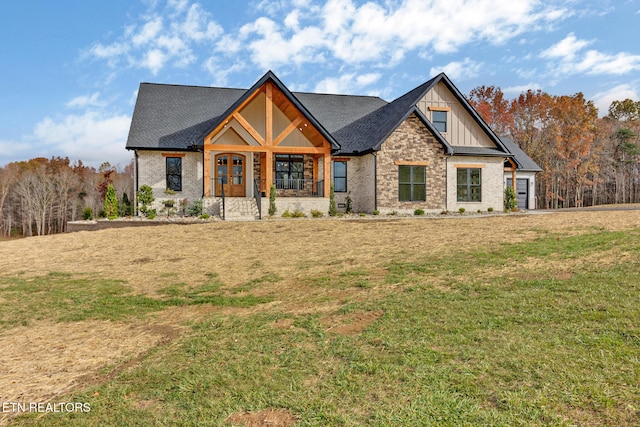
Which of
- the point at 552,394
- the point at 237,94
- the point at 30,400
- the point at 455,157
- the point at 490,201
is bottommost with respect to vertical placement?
the point at 30,400

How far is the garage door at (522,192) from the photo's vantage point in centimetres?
3081

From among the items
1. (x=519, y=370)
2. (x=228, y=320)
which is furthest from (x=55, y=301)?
(x=519, y=370)

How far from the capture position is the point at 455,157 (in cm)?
2220

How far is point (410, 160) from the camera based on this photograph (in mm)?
20844

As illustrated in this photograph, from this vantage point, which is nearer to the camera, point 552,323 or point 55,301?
point 552,323

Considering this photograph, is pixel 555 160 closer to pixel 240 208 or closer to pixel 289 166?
pixel 289 166

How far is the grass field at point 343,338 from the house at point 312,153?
35.1 ft

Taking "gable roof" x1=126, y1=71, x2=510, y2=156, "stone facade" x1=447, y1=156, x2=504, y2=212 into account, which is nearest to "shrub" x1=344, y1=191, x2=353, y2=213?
"gable roof" x1=126, y1=71, x2=510, y2=156

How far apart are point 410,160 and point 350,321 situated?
16.8 meters

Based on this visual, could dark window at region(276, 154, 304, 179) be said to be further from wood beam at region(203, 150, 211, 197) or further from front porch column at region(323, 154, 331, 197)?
wood beam at region(203, 150, 211, 197)

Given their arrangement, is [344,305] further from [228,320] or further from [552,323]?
[552,323]

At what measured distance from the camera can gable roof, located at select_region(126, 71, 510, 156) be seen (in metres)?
20.2

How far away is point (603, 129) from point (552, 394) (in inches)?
2362

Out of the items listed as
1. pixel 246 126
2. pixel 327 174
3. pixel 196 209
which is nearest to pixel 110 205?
pixel 196 209
